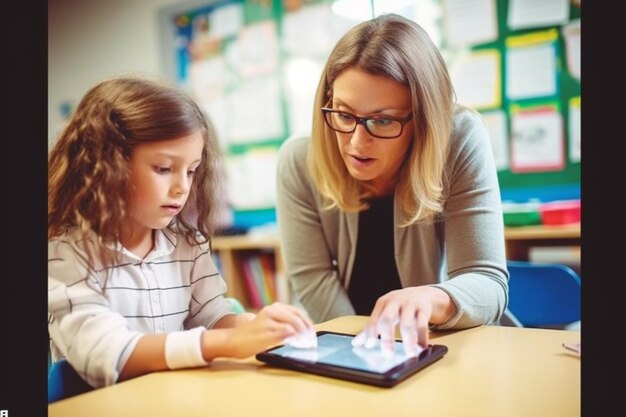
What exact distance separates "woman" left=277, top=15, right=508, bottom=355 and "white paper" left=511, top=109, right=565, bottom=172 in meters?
1.08

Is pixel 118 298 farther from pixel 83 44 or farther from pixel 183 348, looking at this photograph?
pixel 83 44

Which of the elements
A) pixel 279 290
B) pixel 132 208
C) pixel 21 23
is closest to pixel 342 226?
pixel 279 290

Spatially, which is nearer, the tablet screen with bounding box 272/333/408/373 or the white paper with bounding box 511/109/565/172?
the tablet screen with bounding box 272/333/408/373

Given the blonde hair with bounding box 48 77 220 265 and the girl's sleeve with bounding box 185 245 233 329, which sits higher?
the blonde hair with bounding box 48 77 220 265

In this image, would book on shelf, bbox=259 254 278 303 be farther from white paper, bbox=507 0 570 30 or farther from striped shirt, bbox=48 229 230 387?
white paper, bbox=507 0 570 30

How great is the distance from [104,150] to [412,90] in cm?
37

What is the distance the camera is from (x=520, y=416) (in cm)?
44

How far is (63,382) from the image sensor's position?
50cm

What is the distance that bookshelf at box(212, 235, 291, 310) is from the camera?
0.73 metres

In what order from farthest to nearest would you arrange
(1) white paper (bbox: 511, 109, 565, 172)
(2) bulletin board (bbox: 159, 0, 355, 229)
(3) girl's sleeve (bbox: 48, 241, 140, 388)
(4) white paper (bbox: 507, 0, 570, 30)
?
(1) white paper (bbox: 511, 109, 565, 172) < (4) white paper (bbox: 507, 0, 570, 30) < (2) bulletin board (bbox: 159, 0, 355, 229) < (3) girl's sleeve (bbox: 48, 241, 140, 388)

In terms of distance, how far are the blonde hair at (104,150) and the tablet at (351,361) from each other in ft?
0.69

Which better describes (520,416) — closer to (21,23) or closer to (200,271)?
(200,271)

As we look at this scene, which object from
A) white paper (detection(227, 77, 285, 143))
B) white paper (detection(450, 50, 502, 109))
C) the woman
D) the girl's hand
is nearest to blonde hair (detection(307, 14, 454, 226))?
the woman

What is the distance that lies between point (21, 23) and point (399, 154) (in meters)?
0.44
